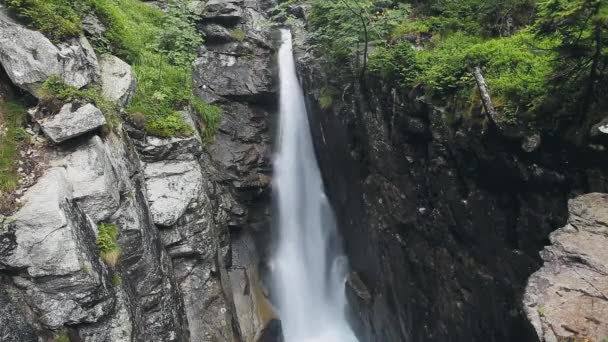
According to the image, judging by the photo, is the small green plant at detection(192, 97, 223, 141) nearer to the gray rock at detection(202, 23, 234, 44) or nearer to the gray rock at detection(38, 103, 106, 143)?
the gray rock at detection(202, 23, 234, 44)

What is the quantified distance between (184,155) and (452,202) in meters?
6.18

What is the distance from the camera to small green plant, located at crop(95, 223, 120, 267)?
670cm

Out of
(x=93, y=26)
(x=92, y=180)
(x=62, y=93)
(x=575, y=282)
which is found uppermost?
(x=93, y=26)

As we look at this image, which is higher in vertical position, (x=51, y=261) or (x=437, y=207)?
(x=51, y=261)

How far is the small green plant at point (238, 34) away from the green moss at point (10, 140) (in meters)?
9.02

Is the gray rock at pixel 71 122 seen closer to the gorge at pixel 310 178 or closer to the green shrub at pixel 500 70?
the gorge at pixel 310 178

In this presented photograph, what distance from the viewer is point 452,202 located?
7.53 metres

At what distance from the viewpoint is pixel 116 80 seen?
9.27 meters

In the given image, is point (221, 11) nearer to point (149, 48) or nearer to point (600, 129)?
point (149, 48)

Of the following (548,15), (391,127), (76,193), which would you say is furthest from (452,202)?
(76,193)

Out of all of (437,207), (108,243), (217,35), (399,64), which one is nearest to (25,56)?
(108,243)

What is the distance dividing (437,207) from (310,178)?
6.38 meters

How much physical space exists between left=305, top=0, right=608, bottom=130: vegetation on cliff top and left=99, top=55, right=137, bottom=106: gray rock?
17.7ft

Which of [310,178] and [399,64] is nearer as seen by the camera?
[399,64]
